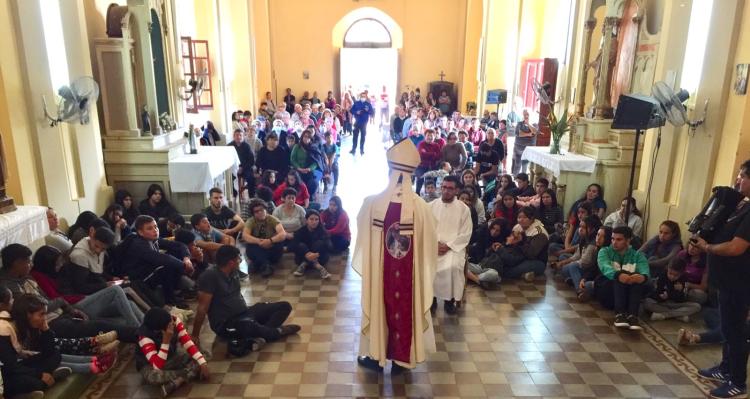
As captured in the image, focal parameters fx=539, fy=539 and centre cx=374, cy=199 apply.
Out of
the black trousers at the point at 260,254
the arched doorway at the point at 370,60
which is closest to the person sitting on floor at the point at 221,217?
the black trousers at the point at 260,254

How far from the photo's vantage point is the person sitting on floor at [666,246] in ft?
18.1

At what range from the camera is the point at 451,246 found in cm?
534

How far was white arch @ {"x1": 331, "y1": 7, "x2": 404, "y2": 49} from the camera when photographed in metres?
19.6

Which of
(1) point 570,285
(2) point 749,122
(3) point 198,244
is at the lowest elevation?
(1) point 570,285

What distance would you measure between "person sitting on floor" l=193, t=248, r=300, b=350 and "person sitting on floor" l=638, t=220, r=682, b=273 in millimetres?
3737

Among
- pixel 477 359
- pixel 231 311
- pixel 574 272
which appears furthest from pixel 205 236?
pixel 574 272

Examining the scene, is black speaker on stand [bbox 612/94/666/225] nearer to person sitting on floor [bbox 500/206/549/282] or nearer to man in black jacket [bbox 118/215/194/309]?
person sitting on floor [bbox 500/206/549/282]

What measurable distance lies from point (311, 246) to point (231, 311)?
2071mm

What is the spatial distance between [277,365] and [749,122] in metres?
5.00

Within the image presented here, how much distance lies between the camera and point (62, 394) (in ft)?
12.1

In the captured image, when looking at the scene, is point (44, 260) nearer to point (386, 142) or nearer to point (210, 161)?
point (210, 161)

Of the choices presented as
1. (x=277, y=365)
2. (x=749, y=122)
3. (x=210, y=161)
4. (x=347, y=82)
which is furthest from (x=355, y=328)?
(x=347, y=82)

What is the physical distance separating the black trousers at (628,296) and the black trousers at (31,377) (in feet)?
15.6

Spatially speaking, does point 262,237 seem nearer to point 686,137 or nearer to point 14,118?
point 14,118
